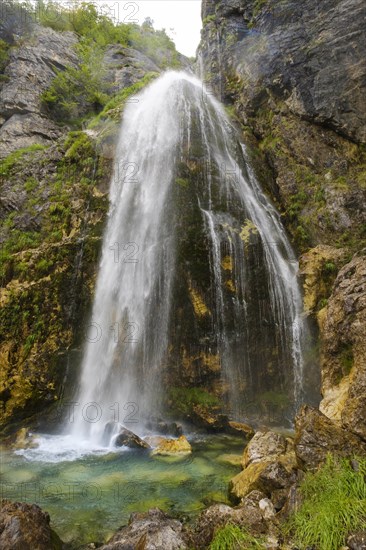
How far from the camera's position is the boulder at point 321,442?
5.20m

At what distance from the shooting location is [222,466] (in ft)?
26.2

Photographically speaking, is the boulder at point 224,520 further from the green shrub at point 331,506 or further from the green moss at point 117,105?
the green moss at point 117,105

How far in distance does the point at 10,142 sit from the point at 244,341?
16526 millimetres

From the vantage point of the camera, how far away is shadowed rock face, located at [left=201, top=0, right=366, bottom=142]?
15414 millimetres

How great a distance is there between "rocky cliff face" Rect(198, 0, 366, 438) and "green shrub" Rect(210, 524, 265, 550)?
24.9ft

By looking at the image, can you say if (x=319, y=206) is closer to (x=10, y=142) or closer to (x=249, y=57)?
(x=249, y=57)

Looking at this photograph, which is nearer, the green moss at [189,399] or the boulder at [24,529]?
the boulder at [24,529]

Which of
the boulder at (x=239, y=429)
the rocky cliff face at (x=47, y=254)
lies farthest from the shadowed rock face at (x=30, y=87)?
the boulder at (x=239, y=429)

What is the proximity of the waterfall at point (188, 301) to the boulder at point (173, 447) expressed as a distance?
199 centimetres

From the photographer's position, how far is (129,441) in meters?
9.25

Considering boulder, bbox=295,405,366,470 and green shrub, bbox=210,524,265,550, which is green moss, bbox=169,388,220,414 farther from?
green shrub, bbox=210,524,265,550

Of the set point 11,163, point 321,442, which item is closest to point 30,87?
point 11,163

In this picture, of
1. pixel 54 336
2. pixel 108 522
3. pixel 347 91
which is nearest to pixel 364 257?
pixel 108 522

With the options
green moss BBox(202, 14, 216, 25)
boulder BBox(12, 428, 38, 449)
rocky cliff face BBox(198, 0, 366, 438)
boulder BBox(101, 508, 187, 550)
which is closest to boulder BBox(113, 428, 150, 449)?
boulder BBox(12, 428, 38, 449)
